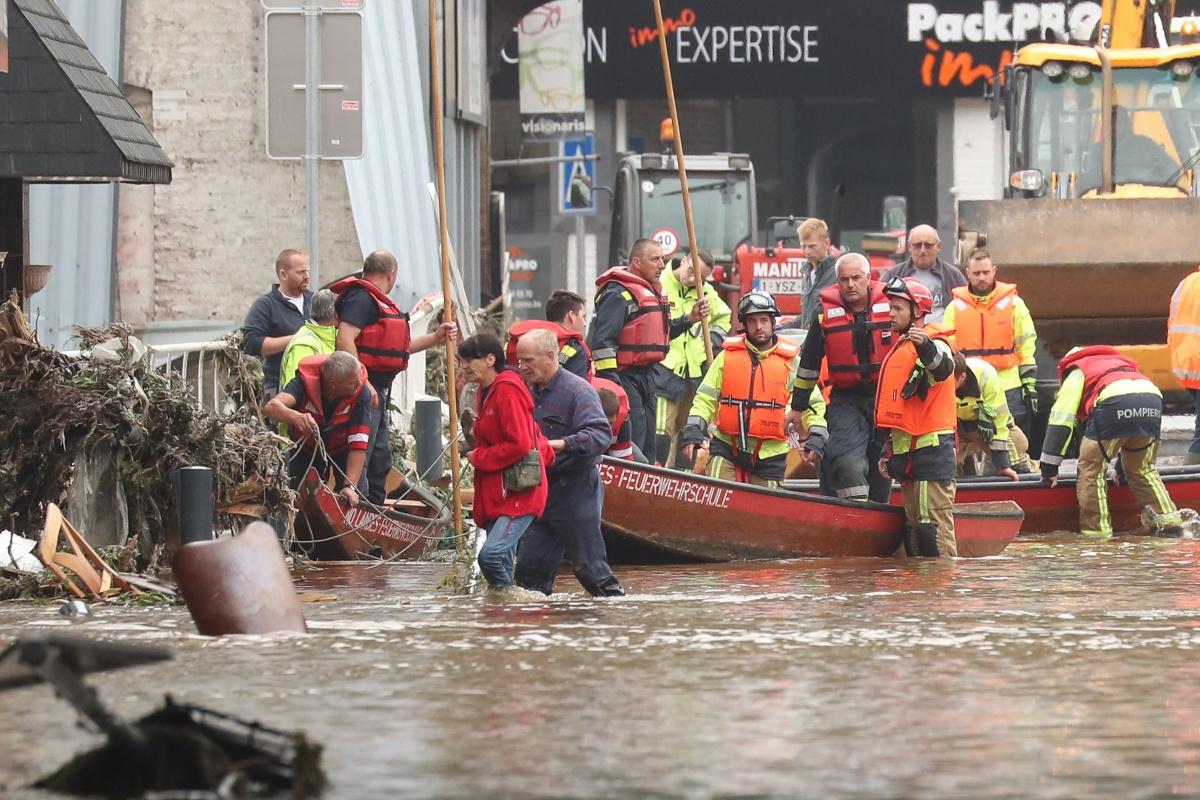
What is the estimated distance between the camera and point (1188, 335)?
17141 mm

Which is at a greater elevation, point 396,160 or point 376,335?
point 396,160

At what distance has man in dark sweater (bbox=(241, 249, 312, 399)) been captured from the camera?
14.5m

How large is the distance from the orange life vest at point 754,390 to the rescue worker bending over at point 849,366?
98 mm

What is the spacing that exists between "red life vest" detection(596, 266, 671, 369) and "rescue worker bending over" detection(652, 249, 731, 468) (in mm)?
1226

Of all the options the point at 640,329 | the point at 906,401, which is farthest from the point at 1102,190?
the point at 906,401

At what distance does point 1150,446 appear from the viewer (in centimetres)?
1561

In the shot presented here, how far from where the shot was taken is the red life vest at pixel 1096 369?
1560cm

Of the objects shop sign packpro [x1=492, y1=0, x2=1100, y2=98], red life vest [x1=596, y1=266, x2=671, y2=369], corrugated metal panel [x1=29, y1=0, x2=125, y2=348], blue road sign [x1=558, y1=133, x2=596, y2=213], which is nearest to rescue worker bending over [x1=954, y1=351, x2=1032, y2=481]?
red life vest [x1=596, y1=266, x2=671, y2=369]

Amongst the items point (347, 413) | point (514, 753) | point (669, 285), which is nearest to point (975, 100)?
point (669, 285)

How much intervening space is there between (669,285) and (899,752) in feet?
38.5

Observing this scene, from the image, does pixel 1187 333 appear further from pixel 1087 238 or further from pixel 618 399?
pixel 618 399

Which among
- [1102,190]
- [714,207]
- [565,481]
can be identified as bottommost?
[565,481]

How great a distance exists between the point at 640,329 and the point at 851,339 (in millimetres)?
2277

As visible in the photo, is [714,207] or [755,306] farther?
[714,207]
